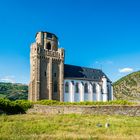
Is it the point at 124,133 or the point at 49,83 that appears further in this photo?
the point at 49,83

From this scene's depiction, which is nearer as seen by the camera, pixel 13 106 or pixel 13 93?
pixel 13 106

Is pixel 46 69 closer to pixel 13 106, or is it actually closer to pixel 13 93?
pixel 13 106

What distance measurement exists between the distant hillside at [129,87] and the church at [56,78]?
64.3 metres

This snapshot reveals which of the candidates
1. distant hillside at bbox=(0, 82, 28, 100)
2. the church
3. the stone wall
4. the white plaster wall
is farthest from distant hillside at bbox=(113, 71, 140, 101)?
the stone wall

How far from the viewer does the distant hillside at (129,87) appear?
5072 inches

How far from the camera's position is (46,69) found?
2233 inches

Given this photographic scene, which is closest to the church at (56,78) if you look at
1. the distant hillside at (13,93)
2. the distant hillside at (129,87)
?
the distant hillside at (13,93)

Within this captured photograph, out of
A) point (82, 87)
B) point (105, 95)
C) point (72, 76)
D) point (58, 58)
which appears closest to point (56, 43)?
point (58, 58)

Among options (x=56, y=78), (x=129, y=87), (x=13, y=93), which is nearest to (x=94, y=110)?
(x=56, y=78)

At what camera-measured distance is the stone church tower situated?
2132 inches

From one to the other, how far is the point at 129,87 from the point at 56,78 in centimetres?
9118

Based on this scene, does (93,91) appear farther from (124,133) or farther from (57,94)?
(124,133)

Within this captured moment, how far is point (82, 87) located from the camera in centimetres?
6119

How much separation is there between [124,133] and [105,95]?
1990 inches
